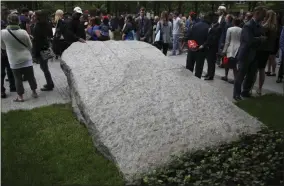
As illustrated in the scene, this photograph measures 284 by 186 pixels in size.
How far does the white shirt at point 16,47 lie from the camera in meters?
6.58

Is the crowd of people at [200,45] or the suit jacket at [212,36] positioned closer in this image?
the crowd of people at [200,45]

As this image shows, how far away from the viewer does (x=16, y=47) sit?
667 centimetres

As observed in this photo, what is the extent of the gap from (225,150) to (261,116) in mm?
2030

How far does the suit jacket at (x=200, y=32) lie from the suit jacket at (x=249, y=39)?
129cm

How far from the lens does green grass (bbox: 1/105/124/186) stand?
155 inches

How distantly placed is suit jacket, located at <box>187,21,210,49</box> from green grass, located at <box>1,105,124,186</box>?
3.31 m

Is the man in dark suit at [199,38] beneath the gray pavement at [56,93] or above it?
above

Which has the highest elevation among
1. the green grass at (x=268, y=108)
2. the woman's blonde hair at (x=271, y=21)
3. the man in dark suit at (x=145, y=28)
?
the woman's blonde hair at (x=271, y=21)

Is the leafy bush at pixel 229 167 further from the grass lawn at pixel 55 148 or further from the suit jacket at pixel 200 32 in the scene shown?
the suit jacket at pixel 200 32

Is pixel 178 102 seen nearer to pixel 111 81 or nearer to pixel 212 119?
pixel 212 119

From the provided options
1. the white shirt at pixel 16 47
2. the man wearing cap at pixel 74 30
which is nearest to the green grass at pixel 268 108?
the man wearing cap at pixel 74 30

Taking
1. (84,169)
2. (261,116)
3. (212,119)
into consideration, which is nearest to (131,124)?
(84,169)

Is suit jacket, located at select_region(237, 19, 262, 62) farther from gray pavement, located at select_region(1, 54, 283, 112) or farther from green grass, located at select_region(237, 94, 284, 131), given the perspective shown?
gray pavement, located at select_region(1, 54, 283, 112)

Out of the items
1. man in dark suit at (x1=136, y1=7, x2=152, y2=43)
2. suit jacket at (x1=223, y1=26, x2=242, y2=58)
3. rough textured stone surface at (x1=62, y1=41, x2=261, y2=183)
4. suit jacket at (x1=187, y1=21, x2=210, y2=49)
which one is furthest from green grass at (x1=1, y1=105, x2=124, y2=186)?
man in dark suit at (x1=136, y1=7, x2=152, y2=43)
